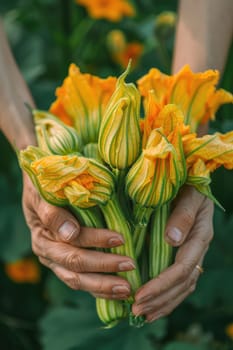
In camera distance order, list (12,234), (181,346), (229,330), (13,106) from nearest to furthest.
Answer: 1. (13,106)
2. (181,346)
3. (229,330)
4. (12,234)

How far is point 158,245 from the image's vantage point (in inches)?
35.4

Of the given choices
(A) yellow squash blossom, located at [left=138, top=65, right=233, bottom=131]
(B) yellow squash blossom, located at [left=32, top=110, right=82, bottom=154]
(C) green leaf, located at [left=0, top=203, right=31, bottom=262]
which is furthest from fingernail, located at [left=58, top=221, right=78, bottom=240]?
(C) green leaf, located at [left=0, top=203, right=31, bottom=262]

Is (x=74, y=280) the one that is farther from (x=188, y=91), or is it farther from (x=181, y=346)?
(x=181, y=346)

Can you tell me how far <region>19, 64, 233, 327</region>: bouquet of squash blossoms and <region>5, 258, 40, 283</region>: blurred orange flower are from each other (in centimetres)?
81

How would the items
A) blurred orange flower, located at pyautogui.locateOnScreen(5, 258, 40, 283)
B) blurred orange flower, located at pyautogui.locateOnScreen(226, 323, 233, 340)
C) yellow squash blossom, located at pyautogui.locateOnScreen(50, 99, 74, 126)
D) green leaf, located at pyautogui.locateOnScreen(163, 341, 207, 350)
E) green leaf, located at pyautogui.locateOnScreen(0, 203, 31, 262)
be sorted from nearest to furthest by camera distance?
yellow squash blossom, located at pyautogui.locateOnScreen(50, 99, 74, 126)
green leaf, located at pyautogui.locateOnScreen(163, 341, 207, 350)
blurred orange flower, located at pyautogui.locateOnScreen(226, 323, 233, 340)
green leaf, located at pyautogui.locateOnScreen(0, 203, 31, 262)
blurred orange flower, located at pyautogui.locateOnScreen(5, 258, 40, 283)

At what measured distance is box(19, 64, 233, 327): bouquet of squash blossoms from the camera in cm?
82

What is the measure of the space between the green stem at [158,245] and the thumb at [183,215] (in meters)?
0.01

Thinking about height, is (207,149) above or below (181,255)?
above

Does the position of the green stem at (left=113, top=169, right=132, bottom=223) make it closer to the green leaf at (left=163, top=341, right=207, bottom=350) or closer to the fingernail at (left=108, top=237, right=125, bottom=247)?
the fingernail at (left=108, top=237, right=125, bottom=247)

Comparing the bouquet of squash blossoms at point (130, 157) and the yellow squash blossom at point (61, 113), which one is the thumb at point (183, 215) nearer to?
the bouquet of squash blossoms at point (130, 157)

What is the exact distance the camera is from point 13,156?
1.75 meters

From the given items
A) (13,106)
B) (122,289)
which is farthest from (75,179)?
(13,106)

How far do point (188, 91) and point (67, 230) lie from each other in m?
0.27

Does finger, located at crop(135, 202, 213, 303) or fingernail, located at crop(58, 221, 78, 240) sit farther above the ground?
fingernail, located at crop(58, 221, 78, 240)
